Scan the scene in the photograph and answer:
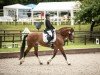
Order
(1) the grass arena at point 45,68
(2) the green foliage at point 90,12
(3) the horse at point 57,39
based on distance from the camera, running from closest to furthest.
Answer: (1) the grass arena at point 45,68
(3) the horse at point 57,39
(2) the green foliage at point 90,12

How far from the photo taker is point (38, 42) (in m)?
20.7

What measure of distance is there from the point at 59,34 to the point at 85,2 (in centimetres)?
2003

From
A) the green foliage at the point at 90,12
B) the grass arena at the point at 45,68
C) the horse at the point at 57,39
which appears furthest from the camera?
the green foliage at the point at 90,12

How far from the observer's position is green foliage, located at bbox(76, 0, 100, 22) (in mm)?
37594

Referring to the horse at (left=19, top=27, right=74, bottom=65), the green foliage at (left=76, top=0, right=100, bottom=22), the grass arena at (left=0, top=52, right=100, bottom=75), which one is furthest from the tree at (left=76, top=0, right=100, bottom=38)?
the horse at (left=19, top=27, right=74, bottom=65)

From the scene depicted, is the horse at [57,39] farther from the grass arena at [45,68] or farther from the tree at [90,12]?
the tree at [90,12]

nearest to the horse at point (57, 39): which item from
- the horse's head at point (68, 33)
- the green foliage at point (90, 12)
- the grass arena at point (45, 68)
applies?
the horse's head at point (68, 33)

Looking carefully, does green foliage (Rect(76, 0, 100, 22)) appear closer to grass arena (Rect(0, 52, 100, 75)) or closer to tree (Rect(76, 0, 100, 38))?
tree (Rect(76, 0, 100, 38))

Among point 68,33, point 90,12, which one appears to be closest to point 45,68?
point 68,33

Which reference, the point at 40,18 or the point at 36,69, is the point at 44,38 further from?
the point at 40,18

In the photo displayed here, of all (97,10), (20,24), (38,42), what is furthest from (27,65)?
(20,24)

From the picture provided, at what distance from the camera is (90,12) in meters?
38.2

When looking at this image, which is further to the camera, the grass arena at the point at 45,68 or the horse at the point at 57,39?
the horse at the point at 57,39

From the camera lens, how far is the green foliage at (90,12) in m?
37.6
